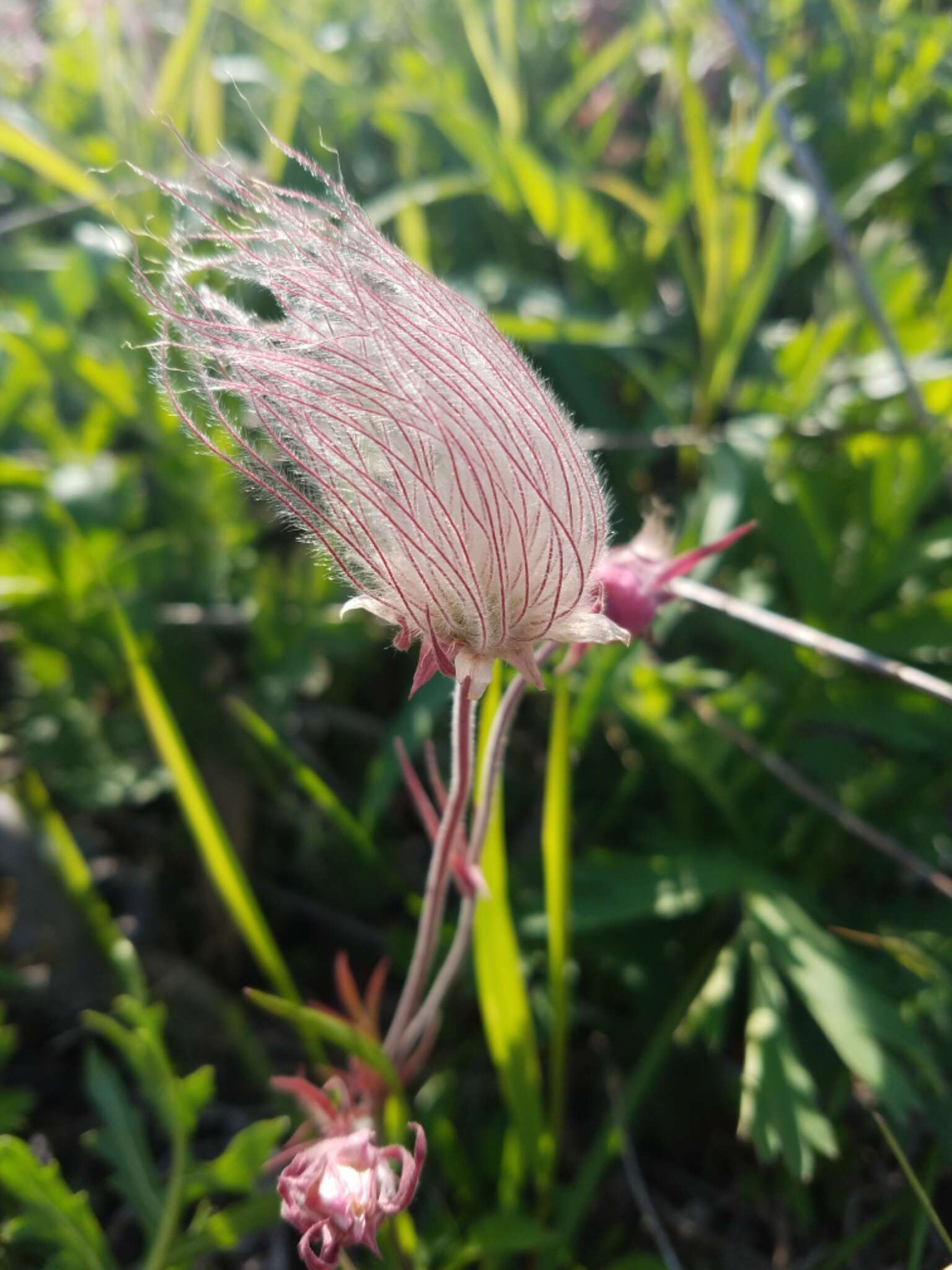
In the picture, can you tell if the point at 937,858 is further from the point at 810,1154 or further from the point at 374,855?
the point at 374,855

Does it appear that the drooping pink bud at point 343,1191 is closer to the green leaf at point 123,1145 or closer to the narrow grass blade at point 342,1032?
the narrow grass blade at point 342,1032

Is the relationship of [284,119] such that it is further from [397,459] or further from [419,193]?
[397,459]

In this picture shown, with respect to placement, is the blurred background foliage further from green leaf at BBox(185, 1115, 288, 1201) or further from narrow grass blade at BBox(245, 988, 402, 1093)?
narrow grass blade at BBox(245, 988, 402, 1093)

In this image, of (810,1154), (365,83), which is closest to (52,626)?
(810,1154)

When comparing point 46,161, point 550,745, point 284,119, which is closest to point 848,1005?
point 550,745

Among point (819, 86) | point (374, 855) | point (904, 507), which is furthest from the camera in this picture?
point (819, 86)

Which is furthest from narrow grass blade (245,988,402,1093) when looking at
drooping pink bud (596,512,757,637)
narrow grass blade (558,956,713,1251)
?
drooping pink bud (596,512,757,637)

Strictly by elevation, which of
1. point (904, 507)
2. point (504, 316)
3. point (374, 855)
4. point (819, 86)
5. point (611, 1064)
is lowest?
point (611, 1064)
